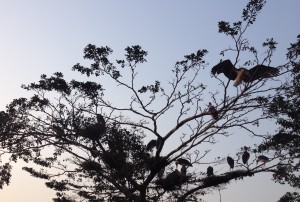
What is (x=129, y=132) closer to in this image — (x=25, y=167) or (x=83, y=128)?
(x=83, y=128)

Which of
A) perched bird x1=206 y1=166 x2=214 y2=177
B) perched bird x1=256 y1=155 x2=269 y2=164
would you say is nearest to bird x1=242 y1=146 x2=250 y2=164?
A: perched bird x1=256 y1=155 x2=269 y2=164

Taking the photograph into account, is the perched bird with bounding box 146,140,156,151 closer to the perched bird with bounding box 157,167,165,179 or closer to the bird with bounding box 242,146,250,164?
the perched bird with bounding box 157,167,165,179

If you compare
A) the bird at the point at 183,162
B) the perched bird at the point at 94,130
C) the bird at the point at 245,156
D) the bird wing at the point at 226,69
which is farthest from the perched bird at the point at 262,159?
the perched bird at the point at 94,130

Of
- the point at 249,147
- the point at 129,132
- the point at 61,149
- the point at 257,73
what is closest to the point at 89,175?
the point at 61,149

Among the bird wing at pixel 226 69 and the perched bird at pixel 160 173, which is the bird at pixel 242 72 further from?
the perched bird at pixel 160 173

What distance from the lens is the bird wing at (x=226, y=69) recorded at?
401 inches

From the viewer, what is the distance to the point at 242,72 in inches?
401

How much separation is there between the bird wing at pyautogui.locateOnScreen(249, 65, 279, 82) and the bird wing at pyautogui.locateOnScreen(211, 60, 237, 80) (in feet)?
1.80

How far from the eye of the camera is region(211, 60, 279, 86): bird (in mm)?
10195

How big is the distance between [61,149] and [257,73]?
7406 mm

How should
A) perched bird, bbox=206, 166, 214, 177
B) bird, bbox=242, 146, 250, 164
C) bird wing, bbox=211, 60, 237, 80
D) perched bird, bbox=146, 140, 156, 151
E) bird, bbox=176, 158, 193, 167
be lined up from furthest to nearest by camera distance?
perched bird, bbox=206, 166, 214, 177 < bird, bbox=242, 146, 250, 164 < perched bird, bbox=146, 140, 156, 151 < bird, bbox=176, 158, 193, 167 < bird wing, bbox=211, 60, 237, 80

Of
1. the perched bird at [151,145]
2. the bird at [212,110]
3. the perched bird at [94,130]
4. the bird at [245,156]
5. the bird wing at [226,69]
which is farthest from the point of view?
the bird at [245,156]

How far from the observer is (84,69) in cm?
1122

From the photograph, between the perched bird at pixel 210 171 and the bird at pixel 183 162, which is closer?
the bird at pixel 183 162
